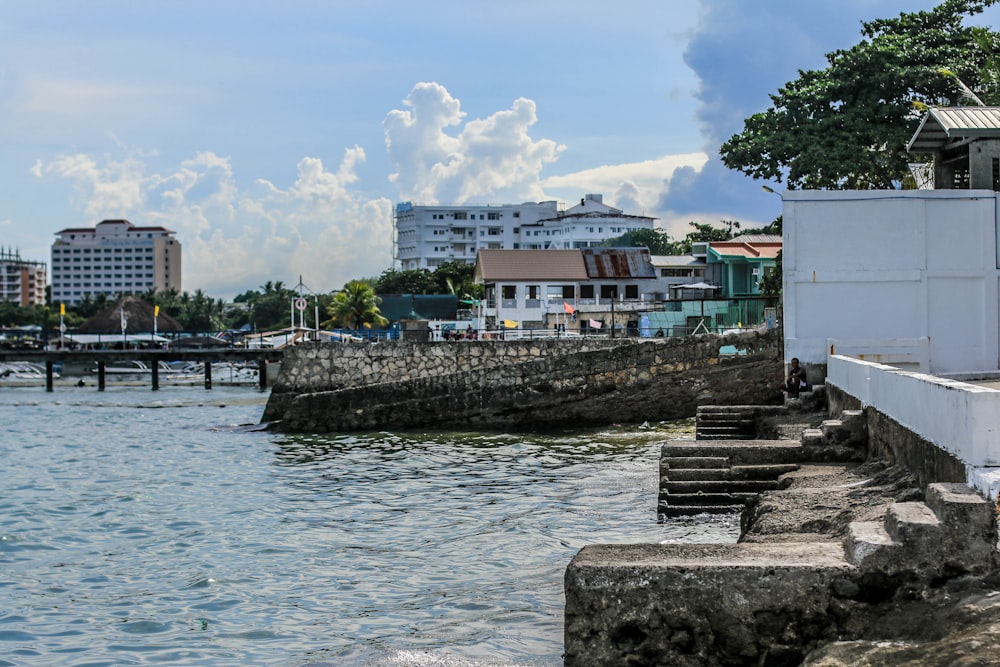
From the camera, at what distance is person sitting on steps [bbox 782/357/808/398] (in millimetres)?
21266

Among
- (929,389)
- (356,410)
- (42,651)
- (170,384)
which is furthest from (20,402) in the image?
(929,389)

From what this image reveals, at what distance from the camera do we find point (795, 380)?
2138 centimetres

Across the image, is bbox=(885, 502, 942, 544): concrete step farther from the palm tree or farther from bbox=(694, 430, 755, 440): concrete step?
the palm tree

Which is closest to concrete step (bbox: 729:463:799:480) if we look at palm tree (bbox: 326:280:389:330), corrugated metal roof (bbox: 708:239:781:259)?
corrugated metal roof (bbox: 708:239:781:259)

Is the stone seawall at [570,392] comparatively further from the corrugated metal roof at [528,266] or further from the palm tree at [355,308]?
the palm tree at [355,308]

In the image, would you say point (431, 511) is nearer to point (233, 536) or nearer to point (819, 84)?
point (233, 536)

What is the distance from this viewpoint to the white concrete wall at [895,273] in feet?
71.9

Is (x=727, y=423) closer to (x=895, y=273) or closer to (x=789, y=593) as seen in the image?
(x=895, y=273)

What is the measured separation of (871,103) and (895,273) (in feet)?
54.7

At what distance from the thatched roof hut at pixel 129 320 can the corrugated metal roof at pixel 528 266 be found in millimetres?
45869

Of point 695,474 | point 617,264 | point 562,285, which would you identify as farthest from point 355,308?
point 695,474

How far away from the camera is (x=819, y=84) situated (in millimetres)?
38031

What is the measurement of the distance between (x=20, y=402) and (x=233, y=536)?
138ft

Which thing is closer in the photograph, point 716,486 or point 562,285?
point 716,486
